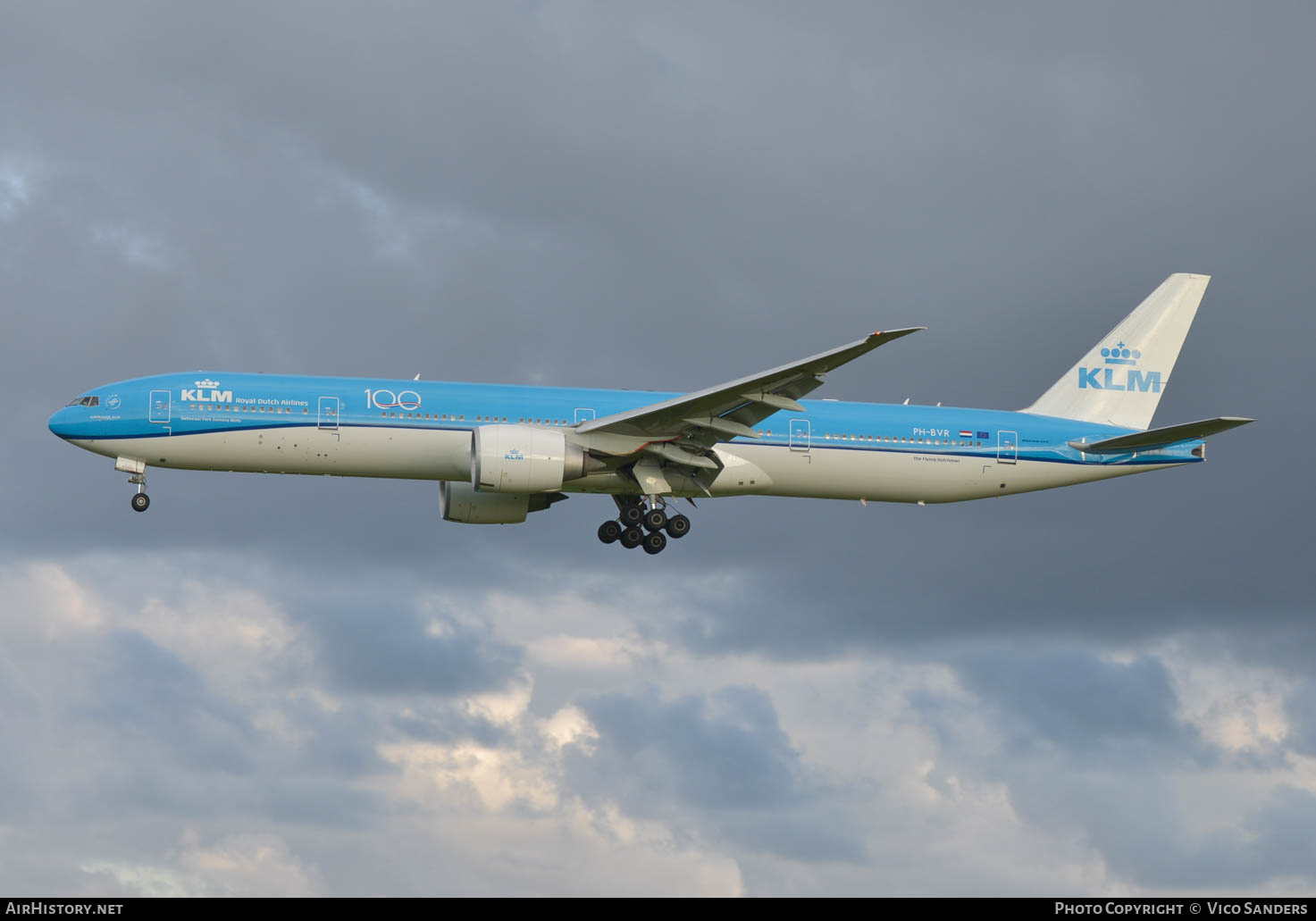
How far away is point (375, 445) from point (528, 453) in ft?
15.8

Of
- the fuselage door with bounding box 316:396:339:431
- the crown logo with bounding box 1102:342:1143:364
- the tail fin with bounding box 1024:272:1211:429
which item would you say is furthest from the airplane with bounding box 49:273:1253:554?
the crown logo with bounding box 1102:342:1143:364

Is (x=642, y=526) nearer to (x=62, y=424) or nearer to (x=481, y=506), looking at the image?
(x=481, y=506)

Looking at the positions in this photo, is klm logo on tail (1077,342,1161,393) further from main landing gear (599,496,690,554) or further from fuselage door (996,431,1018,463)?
main landing gear (599,496,690,554)

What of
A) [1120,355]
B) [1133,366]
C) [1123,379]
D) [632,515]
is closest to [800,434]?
[632,515]

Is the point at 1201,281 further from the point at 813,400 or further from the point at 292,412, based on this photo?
the point at 292,412

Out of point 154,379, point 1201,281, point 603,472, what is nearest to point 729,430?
point 603,472

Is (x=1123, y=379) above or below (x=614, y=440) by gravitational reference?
above

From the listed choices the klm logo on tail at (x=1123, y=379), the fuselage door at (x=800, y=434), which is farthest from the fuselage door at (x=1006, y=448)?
the fuselage door at (x=800, y=434)

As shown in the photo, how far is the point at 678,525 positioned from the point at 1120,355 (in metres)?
18.4

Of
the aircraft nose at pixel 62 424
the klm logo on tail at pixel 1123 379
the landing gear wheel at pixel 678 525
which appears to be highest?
the klm logo on tail at pixel 1123 379

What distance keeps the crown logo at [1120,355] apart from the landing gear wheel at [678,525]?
57.0 feet

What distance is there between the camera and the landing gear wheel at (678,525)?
183 feet

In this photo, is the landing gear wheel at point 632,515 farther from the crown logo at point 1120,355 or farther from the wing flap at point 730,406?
the crown logo at point 1120,355

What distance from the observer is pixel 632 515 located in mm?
56531
